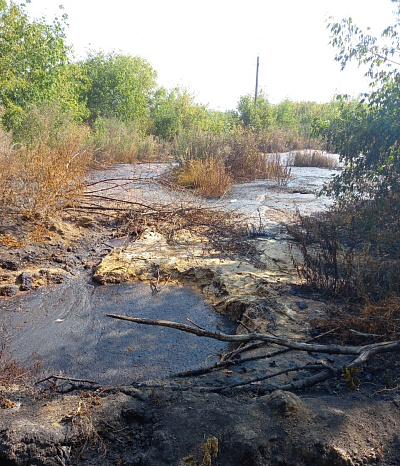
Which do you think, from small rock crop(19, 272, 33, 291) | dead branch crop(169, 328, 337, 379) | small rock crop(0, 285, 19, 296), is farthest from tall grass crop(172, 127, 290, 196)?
dead branch crop(169, 328, 337, 379)

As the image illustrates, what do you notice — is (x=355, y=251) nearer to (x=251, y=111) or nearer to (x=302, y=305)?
(x=302, y=305)

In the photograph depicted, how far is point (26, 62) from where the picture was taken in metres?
13.6

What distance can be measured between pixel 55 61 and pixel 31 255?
10673 mm

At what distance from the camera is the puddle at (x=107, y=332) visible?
3771 mm

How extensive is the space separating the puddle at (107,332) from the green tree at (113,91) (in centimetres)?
1905

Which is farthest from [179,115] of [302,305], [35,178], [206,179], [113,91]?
[302,305]

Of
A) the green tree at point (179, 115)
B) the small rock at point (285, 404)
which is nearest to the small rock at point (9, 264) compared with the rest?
the small rock at point (285, 404)

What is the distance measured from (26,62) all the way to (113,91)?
36.8 feet

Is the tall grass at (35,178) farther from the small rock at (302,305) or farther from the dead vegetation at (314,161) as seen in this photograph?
the dead vegetation at (314,161)

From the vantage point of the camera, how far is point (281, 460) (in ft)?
6.73

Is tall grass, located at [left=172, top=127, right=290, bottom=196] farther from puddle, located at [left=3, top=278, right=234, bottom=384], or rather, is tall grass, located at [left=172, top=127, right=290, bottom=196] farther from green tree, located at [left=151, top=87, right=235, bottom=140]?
green tree, located at [left=151, top=87, right=235, bottom=140]

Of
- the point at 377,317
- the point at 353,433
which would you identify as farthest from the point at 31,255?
the point at 353,433

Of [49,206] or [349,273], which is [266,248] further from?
[49,206]

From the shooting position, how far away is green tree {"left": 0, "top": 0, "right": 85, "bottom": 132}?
503 inches
